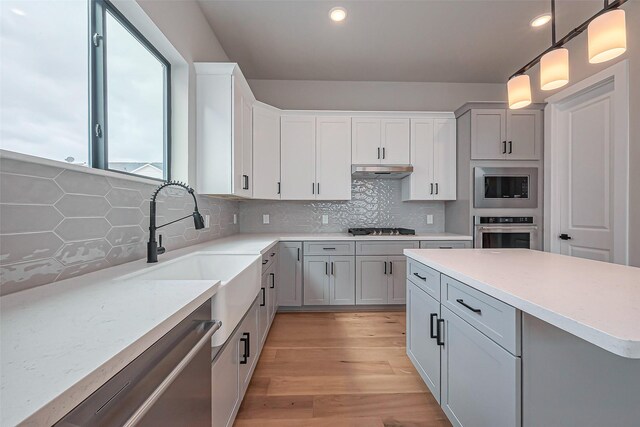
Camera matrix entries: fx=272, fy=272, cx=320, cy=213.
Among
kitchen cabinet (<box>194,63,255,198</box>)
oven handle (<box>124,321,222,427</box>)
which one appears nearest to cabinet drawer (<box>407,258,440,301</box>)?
oven handle (<box>124,321,222,427</box>)

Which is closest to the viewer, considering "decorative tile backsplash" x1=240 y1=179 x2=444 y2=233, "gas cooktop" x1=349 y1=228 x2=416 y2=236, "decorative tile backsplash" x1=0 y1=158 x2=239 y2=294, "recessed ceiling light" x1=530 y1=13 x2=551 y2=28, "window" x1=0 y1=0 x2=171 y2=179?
"decorative tile backsplash" x1=0 y1=158 x2=239 y2=294

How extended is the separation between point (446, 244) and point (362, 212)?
1101mm

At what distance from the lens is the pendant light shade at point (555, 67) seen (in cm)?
134

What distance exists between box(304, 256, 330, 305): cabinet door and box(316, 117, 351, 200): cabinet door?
807 mm

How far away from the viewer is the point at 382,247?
121 inches

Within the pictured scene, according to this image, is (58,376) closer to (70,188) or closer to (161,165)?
(70,188)

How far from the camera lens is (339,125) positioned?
3324 mm

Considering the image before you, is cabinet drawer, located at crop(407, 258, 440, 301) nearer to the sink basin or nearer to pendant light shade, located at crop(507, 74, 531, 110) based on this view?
the sink basin

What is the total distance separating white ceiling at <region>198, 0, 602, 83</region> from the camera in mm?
2375

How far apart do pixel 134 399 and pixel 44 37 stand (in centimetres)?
147

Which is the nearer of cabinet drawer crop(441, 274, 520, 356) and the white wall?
cabinet drawer crop(441, 274, 520, 356)

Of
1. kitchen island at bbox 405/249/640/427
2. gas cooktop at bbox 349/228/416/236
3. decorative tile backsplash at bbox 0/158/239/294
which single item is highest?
decorative tile backsplash at bbox 0/158/239/294

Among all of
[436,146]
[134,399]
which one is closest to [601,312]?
[134,399]

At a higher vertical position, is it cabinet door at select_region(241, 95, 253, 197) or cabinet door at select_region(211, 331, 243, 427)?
cabinet door at select_region(241, 95, 253, 197)
